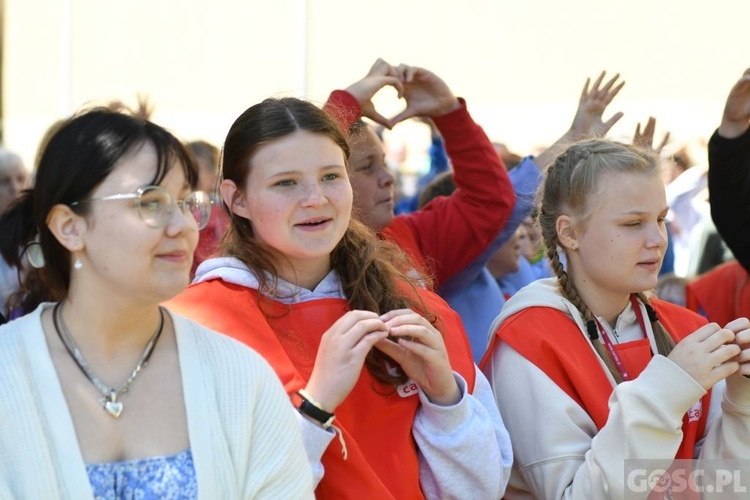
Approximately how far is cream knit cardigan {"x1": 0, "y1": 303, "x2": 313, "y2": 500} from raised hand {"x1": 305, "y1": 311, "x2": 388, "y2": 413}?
0.15m

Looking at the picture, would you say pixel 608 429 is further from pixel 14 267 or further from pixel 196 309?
pixel 14 267

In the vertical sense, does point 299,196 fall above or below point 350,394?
above

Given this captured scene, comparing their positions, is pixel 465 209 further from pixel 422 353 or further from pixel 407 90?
pixel 422 353

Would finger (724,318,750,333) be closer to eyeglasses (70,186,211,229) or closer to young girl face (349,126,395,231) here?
young girl face (349,126,395,231)

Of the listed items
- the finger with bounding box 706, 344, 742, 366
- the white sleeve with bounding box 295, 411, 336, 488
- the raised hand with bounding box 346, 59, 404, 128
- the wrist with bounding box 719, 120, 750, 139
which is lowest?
the white sleeve with bounding box 295, 411, 336, 488

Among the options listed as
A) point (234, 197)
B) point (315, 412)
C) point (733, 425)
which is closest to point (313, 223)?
point (234, 197)

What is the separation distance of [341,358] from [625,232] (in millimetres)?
941

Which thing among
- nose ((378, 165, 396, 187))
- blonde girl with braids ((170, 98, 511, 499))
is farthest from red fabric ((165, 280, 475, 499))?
nose ((378, 165, 396, 187))

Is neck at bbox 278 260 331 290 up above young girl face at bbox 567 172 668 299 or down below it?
below

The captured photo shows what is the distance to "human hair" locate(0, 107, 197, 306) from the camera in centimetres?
206

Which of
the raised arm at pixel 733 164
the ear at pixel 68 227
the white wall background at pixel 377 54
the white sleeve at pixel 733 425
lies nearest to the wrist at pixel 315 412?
the ear at pixel 68 227

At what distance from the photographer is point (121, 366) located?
84.1 inches

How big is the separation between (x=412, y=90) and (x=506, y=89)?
10.3m

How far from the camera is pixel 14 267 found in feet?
9.50
